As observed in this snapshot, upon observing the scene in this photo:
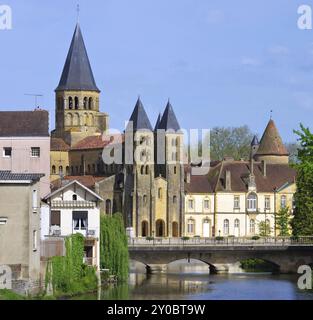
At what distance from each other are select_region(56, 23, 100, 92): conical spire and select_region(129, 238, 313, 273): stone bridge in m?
46.4

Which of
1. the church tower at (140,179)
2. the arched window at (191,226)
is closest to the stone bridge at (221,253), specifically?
the church tower at (140,179)

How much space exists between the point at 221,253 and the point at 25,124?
2499cm

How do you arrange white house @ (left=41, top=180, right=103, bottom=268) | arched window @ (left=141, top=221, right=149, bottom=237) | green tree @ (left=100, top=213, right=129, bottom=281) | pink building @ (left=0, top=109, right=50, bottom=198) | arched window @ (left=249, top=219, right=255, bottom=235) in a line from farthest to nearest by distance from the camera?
arched window @ (left=249, top=219, right=255, bottom=235), arched window @ (left=141, top=221, right=149, bottom=237), green tree @ (left=100, top=213, right=129, bottom=281), pink building @ (left=0, top=109, right=50, bottom=198), white house @ (left=41, top=180, right=103, bottom=268)

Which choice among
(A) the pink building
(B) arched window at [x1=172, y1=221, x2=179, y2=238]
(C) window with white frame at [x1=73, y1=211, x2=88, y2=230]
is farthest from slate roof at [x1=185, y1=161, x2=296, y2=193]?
(C) window with white frame at [x1=73, y1=211, x2=88, y2=230]

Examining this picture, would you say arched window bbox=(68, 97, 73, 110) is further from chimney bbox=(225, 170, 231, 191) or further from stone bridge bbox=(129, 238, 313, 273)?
stone bridge bbox=(129, 238, 313, 273)

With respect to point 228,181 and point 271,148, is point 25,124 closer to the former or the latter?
point 228,181

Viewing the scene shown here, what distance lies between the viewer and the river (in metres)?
74.1

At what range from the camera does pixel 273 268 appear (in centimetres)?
10619

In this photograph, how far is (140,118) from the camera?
129 meters

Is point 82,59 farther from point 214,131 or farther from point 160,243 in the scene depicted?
point 160,243

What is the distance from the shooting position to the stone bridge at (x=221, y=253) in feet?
335

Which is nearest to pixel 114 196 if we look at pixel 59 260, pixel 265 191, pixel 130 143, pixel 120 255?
pixel 130 143

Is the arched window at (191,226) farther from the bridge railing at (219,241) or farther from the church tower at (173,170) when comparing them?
the bridge railing at (219,241)

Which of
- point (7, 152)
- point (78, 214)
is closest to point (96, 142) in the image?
point (7, 152)
